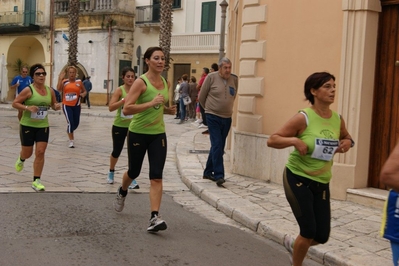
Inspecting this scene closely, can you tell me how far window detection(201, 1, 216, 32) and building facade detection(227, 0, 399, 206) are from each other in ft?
77.3

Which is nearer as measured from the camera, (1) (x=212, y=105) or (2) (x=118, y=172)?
(1) (x=212, y=105)

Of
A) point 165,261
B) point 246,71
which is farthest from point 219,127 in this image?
point 165,261

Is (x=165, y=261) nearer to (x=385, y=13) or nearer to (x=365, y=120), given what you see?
(x=365, y=120)

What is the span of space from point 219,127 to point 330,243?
361 centimetres

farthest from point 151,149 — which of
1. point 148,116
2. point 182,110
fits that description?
point 182,110

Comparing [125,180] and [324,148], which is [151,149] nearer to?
[125,180]

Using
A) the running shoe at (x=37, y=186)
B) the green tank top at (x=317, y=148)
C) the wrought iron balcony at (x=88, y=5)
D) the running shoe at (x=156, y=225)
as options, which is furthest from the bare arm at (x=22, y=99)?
the wrought iron balcony at (x=88, y=5)

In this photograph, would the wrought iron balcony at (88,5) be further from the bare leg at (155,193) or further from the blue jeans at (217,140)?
the bare leg at (155,193)

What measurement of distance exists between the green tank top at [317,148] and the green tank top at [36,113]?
14.8 ft

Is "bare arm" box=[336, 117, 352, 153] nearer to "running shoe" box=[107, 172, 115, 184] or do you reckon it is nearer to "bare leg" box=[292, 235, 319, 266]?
"bare leg" box=[292, 235, 319, 266]

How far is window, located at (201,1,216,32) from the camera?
3294cm

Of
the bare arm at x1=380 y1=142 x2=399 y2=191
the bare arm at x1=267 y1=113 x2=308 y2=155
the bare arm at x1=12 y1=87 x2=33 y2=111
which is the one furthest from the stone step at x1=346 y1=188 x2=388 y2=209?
the bare arm at x1=380 y1=142 x2=399 y2=191

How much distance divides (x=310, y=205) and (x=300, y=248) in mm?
368

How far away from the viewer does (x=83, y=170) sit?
10.3 metres
